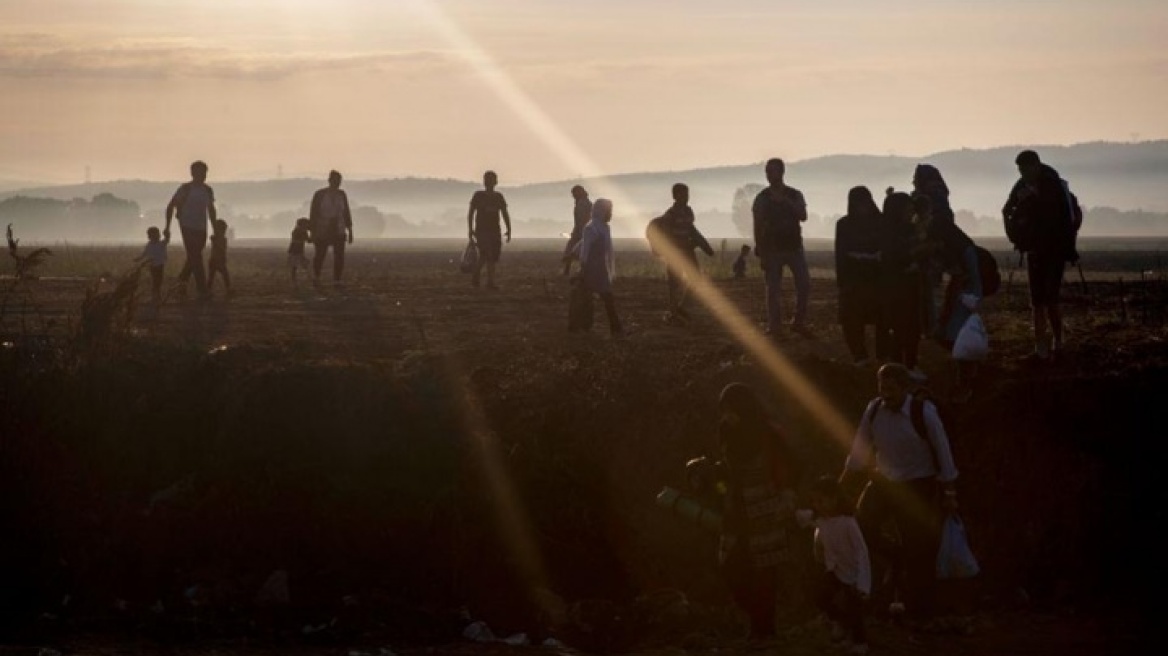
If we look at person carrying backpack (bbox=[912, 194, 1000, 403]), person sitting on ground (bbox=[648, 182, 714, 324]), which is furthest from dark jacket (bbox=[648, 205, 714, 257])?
person carrying backpack (bbox=[912, 194, 1000, 403])

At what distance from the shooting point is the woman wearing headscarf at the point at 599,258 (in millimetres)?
20422

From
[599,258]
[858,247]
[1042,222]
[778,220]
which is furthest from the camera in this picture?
[599,258]

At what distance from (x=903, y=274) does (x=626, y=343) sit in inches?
159

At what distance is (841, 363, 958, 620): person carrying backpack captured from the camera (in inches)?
491

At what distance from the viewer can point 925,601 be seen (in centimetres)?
1288

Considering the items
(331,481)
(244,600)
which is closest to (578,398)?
(331,481)

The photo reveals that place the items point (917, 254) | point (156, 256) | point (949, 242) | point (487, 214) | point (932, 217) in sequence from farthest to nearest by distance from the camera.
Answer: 1. point (487, 214)
2. point (156, 256)
3. point (917, 254)
4. point (932, 217)
5. point (949, 242)

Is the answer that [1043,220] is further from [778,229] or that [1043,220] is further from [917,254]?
[778,229]

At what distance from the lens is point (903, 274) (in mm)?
16469

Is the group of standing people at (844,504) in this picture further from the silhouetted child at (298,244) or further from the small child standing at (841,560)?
the silhouetted child at (298,244)

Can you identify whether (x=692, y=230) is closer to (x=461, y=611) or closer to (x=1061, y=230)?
(x=1061, y=230)

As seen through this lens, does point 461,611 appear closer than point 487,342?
Yes

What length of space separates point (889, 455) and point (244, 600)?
17.9ft

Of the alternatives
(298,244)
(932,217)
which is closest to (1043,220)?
(932,217)
